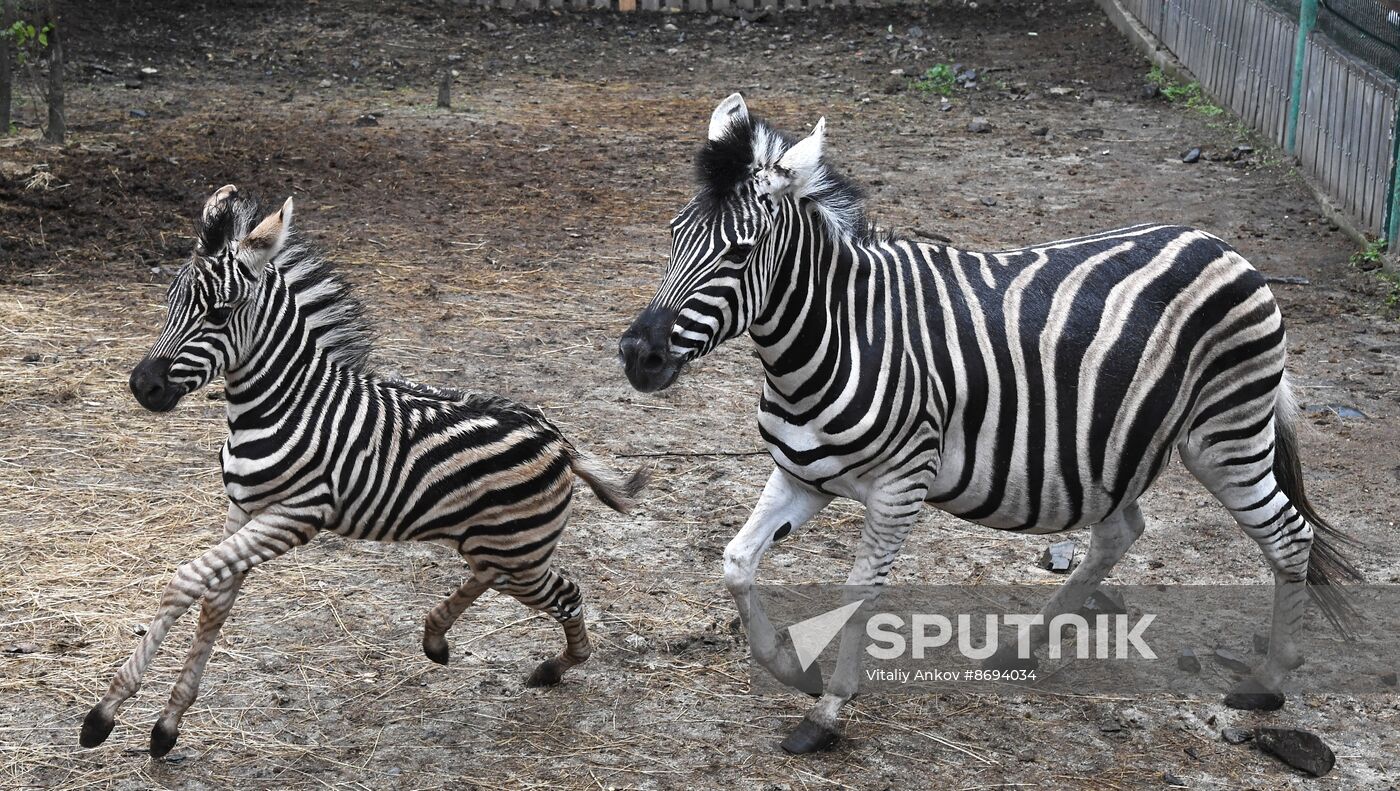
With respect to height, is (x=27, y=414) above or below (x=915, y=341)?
below

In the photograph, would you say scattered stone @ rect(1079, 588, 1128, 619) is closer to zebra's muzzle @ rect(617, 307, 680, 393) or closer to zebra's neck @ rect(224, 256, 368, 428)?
zebra's muzzle @ rect(617, 307, 680, 393)

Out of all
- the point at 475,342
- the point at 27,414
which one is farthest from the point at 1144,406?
the point at 27,414

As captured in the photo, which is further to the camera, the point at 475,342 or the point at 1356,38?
the point at 1356,38

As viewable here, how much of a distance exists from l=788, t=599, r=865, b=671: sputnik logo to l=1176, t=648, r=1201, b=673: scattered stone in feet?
4.04

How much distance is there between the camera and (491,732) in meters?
4.43

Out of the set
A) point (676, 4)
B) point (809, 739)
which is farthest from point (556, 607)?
point (676, 4)

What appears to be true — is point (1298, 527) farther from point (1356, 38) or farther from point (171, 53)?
point (171, 53)

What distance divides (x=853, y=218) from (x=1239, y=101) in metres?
9.52

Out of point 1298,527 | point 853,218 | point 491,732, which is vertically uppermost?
point 853,218

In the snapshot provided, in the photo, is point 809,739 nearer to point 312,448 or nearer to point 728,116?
point 312,448

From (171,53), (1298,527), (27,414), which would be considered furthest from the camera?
(171,53)

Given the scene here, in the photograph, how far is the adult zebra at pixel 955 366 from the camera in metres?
4.07

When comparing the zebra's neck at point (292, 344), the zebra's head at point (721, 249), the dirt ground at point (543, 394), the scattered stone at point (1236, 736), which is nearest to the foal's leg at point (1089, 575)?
the dirt ground at point (543, 394)

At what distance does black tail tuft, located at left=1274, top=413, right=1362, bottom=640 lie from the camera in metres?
4.77
